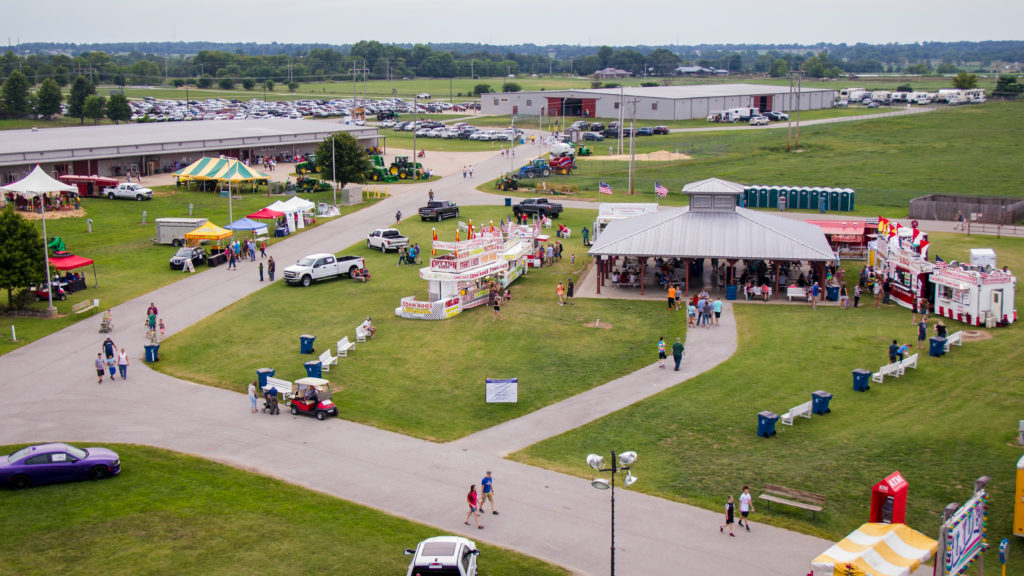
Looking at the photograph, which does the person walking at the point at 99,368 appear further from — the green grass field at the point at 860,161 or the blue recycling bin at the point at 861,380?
the green grass field at the point at 860,161

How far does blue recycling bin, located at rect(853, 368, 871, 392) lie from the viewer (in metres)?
31.9

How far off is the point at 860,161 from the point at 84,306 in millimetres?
72009

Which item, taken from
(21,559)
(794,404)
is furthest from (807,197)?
(21,559)

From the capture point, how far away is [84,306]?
1706 inches

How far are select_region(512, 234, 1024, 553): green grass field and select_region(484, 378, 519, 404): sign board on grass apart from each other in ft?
10.7

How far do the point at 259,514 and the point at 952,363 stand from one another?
85.1 ft

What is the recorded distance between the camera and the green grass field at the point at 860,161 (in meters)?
77.1

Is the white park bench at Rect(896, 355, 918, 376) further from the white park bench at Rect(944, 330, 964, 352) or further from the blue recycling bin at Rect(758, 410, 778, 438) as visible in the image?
the blue recycling bin at Rect(758, 410, 778, 438)

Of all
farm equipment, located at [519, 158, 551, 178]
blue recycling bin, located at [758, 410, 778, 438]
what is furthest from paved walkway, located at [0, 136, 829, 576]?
farm equipment, located at [519, 158, 551, 178]

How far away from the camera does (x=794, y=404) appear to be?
101ft

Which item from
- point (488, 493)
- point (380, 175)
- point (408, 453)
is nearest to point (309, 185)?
point (380, 175)

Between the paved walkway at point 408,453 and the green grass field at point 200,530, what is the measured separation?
0.88 m

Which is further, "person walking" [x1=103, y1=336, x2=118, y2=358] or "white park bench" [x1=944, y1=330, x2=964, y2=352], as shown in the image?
"white park bench" [x1=944, y1=330, x2=964, y2=352]

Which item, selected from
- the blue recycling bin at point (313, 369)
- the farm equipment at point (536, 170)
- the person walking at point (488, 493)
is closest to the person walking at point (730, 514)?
the person walking at point (488, 493)
